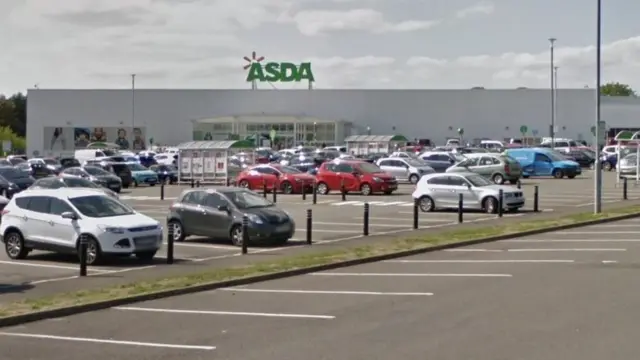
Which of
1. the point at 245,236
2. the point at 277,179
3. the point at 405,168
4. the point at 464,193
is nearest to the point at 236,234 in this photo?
the point at 245,236

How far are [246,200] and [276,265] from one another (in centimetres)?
615

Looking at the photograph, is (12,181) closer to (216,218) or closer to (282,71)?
(216,218)

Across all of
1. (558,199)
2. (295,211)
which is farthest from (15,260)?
(558,199)

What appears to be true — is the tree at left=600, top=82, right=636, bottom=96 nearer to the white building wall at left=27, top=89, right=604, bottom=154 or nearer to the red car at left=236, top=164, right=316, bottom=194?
the white building wall at left=27, top=89, right=604, bottom=154

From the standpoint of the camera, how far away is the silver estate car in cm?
3394

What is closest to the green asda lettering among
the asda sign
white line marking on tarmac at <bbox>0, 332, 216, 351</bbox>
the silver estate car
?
the asda sign

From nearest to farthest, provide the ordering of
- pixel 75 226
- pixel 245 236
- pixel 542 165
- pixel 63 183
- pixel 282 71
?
pixel 75 226, pixel 245 236, pixel 63 183, pixel 542 165, pixel 282 71

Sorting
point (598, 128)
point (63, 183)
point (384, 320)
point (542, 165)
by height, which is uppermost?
point (598, 128)

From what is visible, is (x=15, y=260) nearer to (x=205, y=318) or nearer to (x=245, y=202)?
(x=245, y=202)

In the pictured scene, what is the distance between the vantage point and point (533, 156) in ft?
187

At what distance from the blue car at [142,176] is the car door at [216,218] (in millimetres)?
31972

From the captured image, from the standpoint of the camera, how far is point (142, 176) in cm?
5712

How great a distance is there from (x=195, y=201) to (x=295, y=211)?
34.5 feet

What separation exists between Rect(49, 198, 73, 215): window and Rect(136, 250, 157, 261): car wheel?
180 cm
